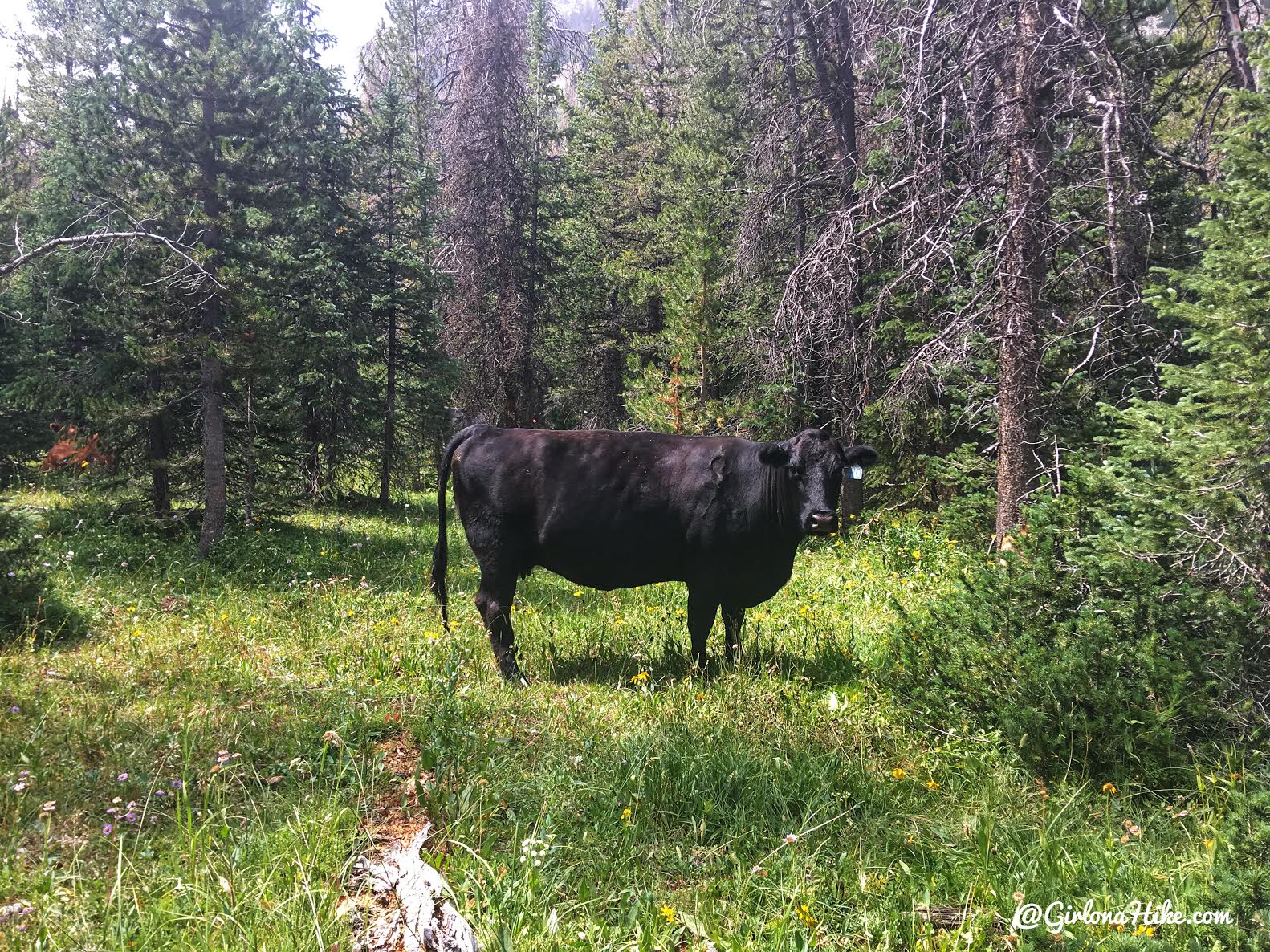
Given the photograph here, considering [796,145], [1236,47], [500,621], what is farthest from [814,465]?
[796,145]

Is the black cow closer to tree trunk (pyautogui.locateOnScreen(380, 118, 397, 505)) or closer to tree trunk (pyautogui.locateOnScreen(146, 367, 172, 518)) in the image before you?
tree trunk (pyautogui.locateOnScreen(146, 367, 172, 518))

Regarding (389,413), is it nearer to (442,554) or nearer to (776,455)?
(442,554)

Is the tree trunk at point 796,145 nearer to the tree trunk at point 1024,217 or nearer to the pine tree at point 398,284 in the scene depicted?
the tree trunk at point 1024,217

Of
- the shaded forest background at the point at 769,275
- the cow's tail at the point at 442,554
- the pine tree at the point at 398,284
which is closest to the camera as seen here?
the shaded forest background at the point at 769,275

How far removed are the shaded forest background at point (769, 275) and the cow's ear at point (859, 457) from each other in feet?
4.59

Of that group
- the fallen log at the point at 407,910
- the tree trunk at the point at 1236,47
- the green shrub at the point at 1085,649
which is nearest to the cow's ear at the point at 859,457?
the green shrub at the point at 1085,649

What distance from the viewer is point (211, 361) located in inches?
393

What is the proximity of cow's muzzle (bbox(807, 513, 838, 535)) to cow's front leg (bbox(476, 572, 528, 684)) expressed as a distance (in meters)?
2.50

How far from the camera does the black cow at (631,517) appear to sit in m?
6.28

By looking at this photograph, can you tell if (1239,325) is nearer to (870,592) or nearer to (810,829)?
(810,829)

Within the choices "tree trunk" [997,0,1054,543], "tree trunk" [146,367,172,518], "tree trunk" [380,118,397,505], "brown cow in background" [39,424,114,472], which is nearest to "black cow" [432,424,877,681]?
"tree trunk" [997,0,1054,543]

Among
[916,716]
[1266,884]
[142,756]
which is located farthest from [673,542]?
[1266,884]

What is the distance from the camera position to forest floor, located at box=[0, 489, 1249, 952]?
2.86 metres

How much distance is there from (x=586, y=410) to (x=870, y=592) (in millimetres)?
15584
